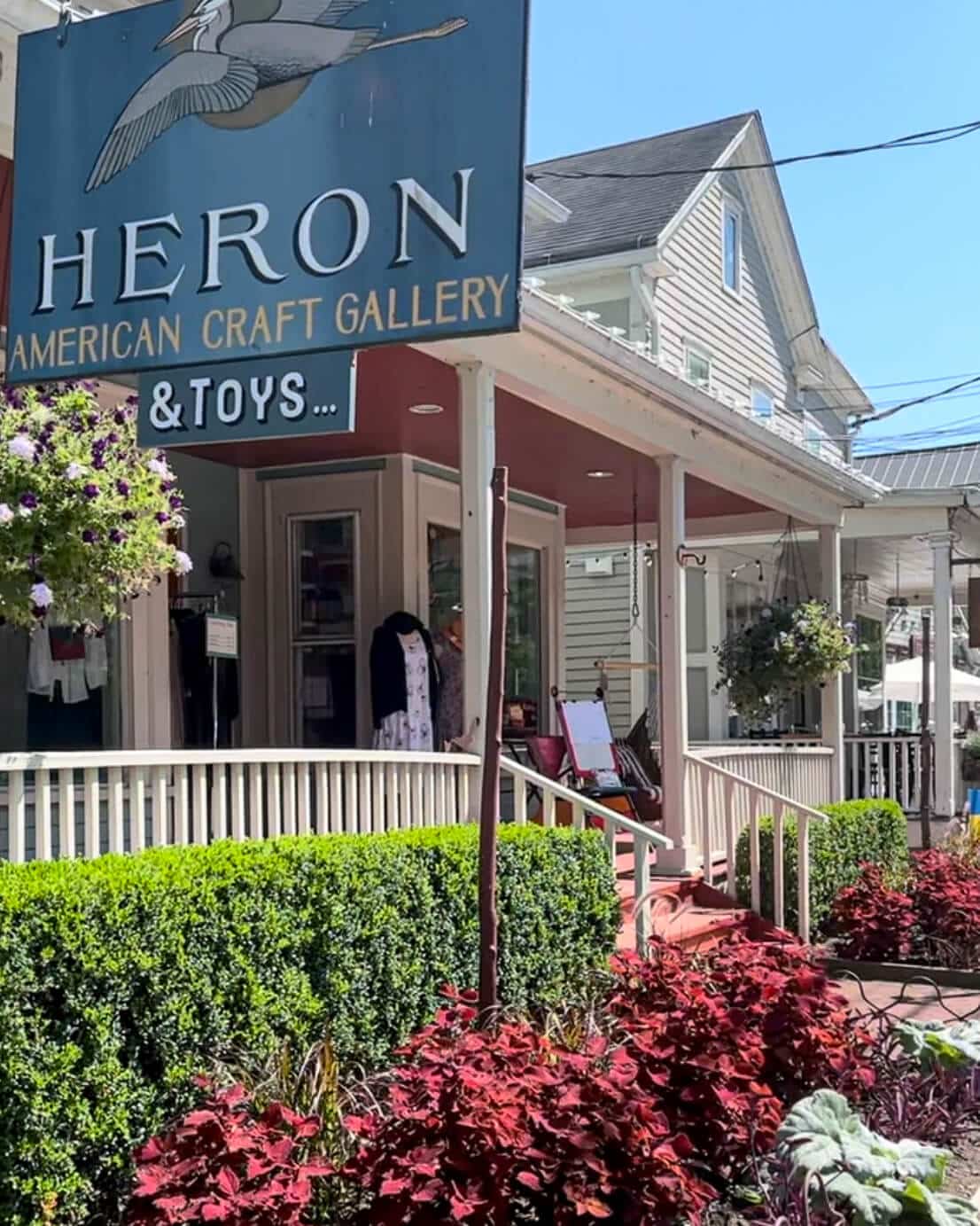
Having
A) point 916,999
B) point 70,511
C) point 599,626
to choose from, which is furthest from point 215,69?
point 599,626

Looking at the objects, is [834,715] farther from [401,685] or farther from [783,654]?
[401,685]

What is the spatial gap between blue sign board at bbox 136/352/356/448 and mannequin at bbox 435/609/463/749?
5092 mm

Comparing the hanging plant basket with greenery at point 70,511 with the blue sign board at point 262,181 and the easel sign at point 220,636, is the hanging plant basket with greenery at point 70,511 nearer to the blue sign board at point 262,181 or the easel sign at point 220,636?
the blue sign board at point 262,181

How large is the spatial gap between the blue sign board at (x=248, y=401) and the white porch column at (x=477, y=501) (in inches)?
80.8

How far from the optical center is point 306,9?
501 cm

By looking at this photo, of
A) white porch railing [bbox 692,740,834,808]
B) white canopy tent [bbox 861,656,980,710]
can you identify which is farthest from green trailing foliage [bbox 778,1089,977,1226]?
white canopy tent [bbox 861,656,980,710]

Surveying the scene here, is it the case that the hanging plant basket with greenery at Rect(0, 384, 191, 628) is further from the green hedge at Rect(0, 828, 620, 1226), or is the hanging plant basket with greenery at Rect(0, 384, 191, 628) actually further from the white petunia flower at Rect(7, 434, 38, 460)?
the green hedge at Rect(0, 828, 620, 1226)

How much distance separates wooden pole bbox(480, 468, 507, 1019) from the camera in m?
4.00

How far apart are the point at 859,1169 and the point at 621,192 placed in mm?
15880

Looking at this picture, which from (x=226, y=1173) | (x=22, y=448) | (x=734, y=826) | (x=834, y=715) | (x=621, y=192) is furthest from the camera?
(x=621, y=192)

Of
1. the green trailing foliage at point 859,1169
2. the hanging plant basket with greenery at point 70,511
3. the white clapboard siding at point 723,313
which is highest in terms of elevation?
the white clapboard siding at point 723,313

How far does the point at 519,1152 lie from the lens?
3.22 metres

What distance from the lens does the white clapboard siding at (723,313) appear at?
16.4 m

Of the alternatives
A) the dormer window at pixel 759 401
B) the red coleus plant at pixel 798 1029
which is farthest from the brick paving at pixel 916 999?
the dormer window at pixel 759 401
